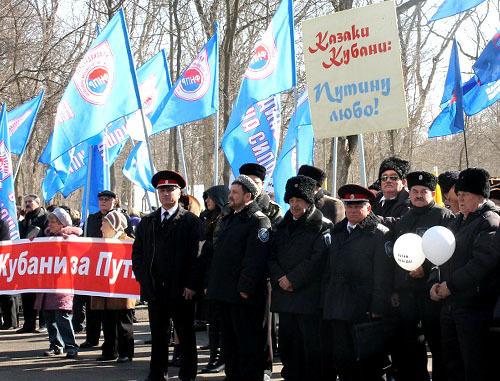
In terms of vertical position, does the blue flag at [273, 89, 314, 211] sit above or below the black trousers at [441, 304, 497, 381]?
above

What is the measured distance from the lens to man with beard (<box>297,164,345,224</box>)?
320 inches

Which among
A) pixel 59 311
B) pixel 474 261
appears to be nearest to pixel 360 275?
pixel 474 261

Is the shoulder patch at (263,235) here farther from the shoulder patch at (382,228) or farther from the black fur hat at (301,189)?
the shoulder patch at (382,228)

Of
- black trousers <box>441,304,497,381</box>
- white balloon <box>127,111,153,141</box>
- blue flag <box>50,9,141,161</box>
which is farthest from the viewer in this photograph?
white balloon <box>127,111,153,141</box>

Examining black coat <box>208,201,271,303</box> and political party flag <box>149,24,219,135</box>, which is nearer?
black coat <box>208,201,271,303</box>

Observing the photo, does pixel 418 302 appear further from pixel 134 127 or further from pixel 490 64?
pixel 134 127

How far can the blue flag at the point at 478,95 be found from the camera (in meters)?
11.9

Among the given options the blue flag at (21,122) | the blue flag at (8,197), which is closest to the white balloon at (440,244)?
the blue flag at (8,197)

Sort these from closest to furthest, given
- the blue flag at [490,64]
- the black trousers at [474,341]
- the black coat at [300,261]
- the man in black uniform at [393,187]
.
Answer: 1. the black trousers at [474,341]
2. the black coat at [300,261]
3. the man in black uniform at [393,187]
4. the blue flag at [490,64]

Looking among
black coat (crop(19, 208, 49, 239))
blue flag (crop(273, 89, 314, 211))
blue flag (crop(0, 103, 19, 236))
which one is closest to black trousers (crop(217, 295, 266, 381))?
blue flag (crop(273, 89, 314, 211))

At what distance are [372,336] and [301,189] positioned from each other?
4.86ft

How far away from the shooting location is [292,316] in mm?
7043

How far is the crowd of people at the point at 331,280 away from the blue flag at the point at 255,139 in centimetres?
282

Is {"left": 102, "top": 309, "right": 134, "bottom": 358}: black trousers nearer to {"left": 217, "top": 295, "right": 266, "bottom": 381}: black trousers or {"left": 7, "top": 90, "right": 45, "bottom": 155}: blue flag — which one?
{"left": 217, "top": 295, "right": 266, "bottom": 381}: black trousers
